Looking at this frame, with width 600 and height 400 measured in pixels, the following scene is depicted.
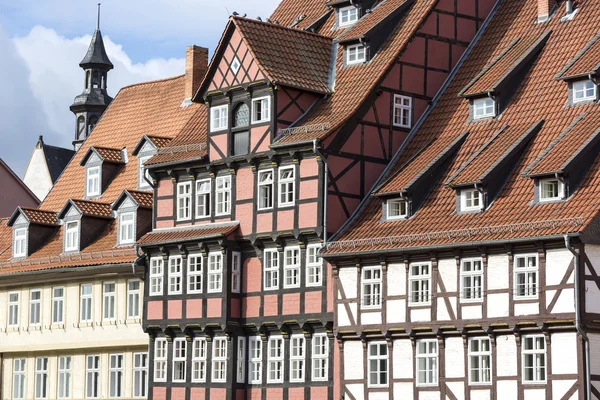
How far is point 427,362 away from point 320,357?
4287mm

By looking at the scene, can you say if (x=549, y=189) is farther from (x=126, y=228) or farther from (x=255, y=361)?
(x=126, y=228)

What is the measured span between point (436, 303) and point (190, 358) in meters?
10.4

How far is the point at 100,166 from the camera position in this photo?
2378 inches

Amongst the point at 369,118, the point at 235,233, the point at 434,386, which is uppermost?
the point at 369,118

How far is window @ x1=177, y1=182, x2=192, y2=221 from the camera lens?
5244cm

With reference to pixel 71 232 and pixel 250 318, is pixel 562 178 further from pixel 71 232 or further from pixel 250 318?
pixel 71 232

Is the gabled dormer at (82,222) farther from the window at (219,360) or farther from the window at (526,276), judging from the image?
the window at (526,276)

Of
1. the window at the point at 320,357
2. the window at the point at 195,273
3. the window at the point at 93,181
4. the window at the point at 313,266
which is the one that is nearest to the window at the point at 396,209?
the window at the point at 313,266

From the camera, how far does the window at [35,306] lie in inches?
2360

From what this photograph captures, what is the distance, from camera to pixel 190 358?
2021 inches

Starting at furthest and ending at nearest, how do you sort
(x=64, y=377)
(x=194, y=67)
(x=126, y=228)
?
1. (x=194, y=67)
2. (x=64, y=377)
3. (x=126, y=228)

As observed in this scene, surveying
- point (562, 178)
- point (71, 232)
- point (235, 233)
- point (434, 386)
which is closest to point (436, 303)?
point (434, 386)

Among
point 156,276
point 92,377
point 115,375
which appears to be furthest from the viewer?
point 92,377

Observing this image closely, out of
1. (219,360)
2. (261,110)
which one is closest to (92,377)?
(219,360)
